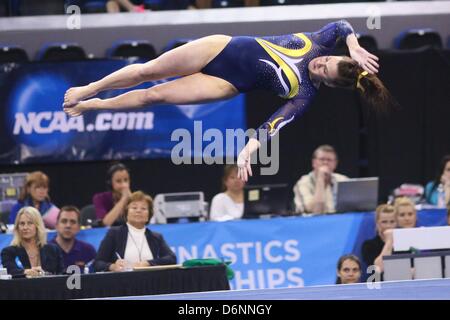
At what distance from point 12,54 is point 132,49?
1.05 m

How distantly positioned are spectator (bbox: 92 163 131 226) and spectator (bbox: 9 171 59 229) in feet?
1.25

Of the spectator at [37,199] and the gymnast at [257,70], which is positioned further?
the spectator at [37,199]

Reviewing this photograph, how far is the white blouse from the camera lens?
9438 mm

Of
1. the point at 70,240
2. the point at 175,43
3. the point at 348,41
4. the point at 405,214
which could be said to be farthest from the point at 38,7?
the point at 348,41

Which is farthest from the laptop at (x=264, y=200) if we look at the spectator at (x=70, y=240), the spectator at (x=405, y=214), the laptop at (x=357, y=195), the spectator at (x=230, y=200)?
the spectator at (x=70, y=240)

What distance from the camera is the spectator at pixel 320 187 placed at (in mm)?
10742

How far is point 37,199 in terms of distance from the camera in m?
10.2

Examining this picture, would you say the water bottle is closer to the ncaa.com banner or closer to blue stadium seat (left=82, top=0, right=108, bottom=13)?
the ncaa.com banner

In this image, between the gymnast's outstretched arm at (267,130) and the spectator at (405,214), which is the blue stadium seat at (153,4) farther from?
the gymnast's outstretched arm at (267,130)

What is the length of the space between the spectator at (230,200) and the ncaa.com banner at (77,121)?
39.3 inches

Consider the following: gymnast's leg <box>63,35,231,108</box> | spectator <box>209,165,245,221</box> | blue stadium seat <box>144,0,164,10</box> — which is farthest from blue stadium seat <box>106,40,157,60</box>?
gymnast's leg <box>63,35,231,108</box>

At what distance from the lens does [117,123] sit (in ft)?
38.0

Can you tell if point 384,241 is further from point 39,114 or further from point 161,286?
point 39,114

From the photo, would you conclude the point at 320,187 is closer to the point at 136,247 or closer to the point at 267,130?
the point at 136,247
